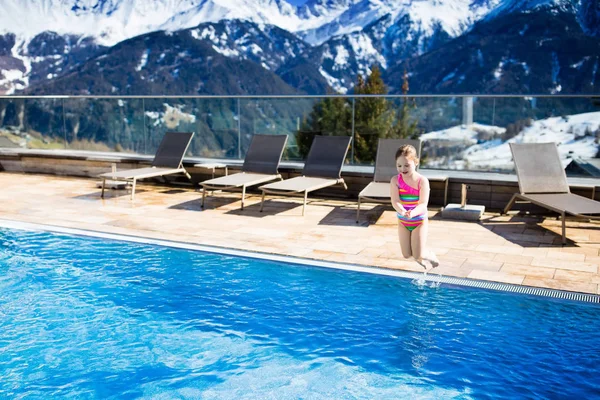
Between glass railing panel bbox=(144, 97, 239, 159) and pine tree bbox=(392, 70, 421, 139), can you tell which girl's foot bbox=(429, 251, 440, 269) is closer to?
pine tree bbox=(392, 70, 421, 139)

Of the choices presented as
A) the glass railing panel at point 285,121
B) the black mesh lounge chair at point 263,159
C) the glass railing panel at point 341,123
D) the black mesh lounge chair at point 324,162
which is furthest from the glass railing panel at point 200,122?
the black mesh lounge chair at point 324,162

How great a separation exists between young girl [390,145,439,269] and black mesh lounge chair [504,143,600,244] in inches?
97.2

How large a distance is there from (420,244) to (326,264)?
100 cm

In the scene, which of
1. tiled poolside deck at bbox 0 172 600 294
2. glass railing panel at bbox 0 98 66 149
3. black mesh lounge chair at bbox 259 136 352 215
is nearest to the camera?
tiled poolside deck at bbox 0 172 600 294

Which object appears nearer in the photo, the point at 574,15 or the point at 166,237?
the point at 166,237

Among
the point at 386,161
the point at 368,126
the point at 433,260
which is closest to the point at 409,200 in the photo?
the point at 433,260

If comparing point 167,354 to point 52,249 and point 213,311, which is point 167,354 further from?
point 52,249

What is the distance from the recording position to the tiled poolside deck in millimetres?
5422

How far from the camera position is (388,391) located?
3641 millimetres

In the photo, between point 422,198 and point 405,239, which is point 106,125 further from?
point 422,198

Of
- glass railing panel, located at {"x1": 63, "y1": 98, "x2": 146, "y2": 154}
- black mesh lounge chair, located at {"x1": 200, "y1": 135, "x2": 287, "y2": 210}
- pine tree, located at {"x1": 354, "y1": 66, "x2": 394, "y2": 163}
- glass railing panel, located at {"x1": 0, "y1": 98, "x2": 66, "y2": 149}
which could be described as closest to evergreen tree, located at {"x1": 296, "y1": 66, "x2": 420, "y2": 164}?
pine tree, located at {"x1": 354, "y1": 66, "x2": 394, "y2": 163}

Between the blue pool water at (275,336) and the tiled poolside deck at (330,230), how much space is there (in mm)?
542

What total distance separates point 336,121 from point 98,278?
4887 mm

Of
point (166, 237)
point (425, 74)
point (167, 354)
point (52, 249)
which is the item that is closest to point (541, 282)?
point (167, 354)
